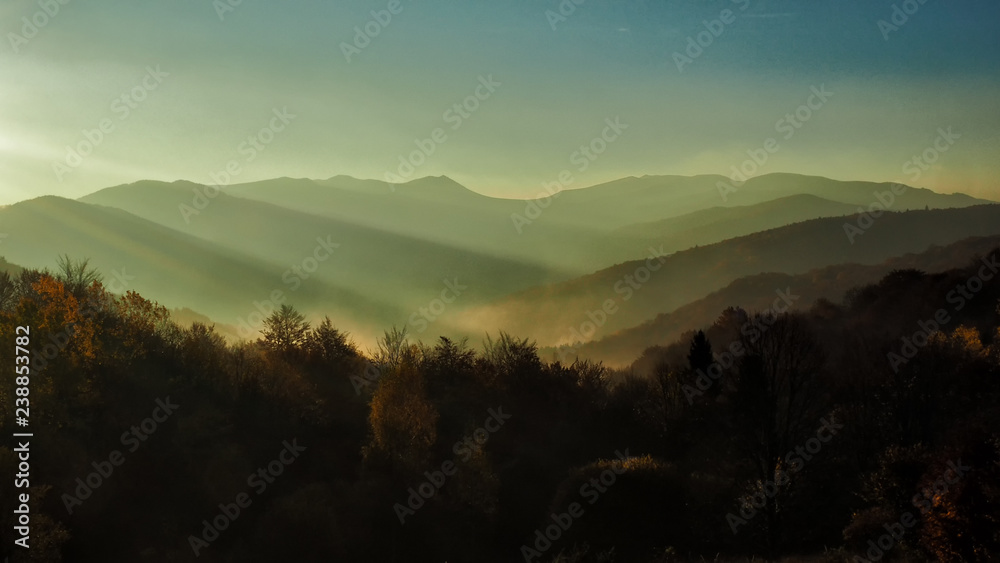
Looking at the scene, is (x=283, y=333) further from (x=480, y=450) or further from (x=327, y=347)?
(x=480, y=450)

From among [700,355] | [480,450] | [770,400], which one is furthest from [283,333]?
[770,400]

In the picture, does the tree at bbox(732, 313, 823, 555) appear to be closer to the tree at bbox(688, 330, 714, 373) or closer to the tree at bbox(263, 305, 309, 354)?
the tree at bbox(688, 330, 714, 373)

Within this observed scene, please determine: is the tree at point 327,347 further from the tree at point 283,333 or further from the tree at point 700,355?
the tree at point 700,355

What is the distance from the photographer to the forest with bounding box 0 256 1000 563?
34.9 meters

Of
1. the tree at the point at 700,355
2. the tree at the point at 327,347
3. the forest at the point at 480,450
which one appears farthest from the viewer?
the tree at the point at 327,347

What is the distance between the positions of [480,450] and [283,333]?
88.3 feet

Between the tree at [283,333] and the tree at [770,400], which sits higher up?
the tree at [283,333]

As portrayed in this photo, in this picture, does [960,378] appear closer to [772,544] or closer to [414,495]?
[772,544]

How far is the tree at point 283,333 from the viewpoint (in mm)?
66125

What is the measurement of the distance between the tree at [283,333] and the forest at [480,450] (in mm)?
317

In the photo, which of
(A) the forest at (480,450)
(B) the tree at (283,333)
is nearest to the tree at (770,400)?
(A) the forest at (480,450)

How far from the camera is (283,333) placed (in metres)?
67.0

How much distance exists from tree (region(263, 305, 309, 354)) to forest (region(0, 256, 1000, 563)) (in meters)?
0.32

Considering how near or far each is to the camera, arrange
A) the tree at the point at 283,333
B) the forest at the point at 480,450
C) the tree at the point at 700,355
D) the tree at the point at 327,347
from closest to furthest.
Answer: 1. the forest at the point at 480,450
2. the tree at the point at 700,355
3. the tree at the point at 283,333
4. the tree at the point at 327,347
